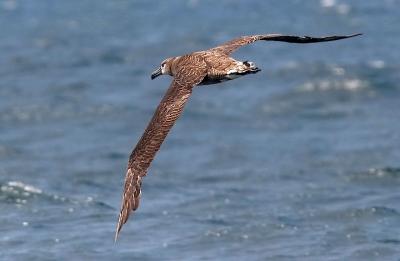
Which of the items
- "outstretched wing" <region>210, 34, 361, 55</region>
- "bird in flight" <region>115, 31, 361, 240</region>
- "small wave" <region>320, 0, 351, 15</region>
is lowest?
"bird in flight" <region>115, 31, 361, 240</region>

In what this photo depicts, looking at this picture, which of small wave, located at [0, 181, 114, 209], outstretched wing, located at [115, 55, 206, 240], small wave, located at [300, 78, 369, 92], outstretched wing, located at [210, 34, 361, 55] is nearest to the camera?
outstretched wing, located at [115, 55, 206, 240]

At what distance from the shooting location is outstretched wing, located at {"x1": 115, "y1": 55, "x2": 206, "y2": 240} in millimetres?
8845

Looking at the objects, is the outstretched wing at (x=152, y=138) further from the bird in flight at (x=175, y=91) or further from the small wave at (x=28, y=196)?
the small wave at (x=28, y=196)

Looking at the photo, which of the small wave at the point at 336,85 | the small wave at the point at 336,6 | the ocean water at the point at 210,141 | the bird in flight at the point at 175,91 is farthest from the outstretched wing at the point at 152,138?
the small wave at the point at 336,6

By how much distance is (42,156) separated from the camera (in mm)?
17125

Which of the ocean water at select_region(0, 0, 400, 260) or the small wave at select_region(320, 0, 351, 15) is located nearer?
the ocean water at select_region(0, 0, 400, 260)

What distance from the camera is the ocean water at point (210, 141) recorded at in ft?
41.2

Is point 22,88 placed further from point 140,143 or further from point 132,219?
point 140,143

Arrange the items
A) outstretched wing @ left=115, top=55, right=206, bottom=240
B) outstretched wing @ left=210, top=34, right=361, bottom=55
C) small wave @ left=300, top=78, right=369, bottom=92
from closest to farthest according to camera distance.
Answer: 1. outstretched wing @ left=115, top=55, right=206, bottom=240
2. outstretched wing @ left=210, top=34, right=361, bottom=55
3. small wave @ left=300, top=78, right=369, bottom=92

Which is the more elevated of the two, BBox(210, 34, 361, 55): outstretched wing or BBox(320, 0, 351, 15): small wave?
BBox(320, 0, 351, 15): small wave

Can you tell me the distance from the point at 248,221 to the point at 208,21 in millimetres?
15796

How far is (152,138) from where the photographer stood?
9172 mm

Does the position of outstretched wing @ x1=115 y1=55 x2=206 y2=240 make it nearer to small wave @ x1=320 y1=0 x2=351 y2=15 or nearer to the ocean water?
the ocean water

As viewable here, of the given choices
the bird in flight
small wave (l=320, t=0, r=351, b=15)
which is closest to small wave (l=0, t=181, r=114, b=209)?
the bird in flight
